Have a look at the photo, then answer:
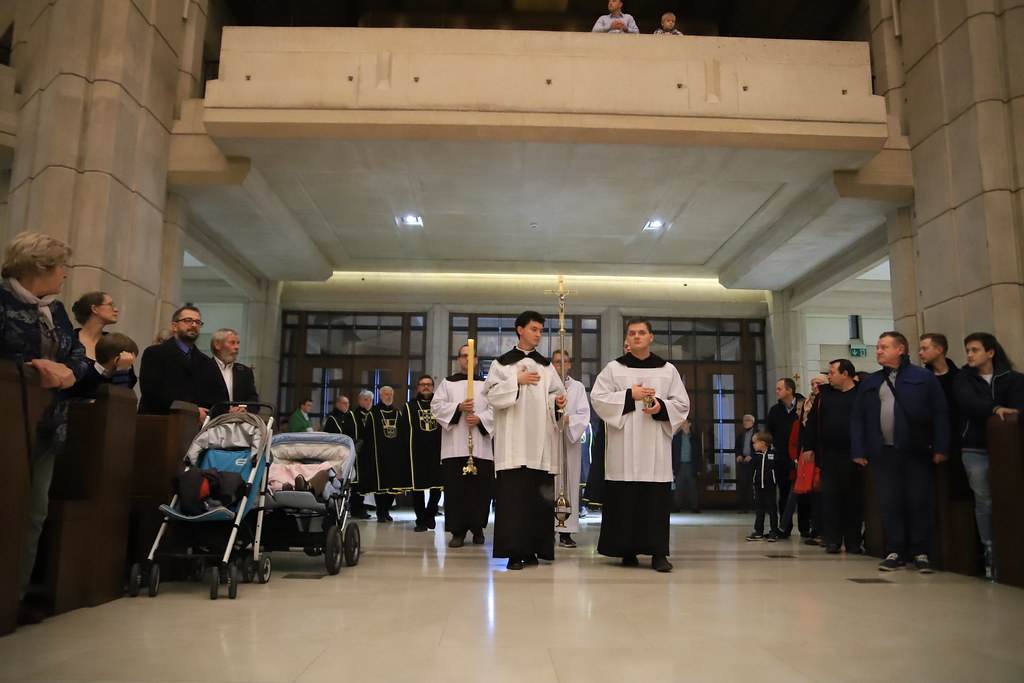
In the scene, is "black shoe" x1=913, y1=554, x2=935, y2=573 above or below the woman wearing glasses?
below

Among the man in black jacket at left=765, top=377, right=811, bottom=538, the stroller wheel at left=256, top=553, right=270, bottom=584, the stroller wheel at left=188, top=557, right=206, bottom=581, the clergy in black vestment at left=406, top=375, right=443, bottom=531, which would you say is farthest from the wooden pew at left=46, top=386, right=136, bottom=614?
the man in black jacket at left=765, top=377, right=811, bottom=538

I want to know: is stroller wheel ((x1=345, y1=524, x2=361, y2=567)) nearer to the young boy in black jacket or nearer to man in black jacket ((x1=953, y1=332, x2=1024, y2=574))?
man in black jacket ((x1=953, y1=332, x2=1024, y2=574))

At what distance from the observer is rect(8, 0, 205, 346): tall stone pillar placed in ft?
25.2

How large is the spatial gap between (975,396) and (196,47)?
30.3ft

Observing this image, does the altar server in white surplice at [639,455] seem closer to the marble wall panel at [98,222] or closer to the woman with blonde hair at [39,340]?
the woman with blonde hair at [39,340]

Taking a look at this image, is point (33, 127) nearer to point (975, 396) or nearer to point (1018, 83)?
point (975, 396)

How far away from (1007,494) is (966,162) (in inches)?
165

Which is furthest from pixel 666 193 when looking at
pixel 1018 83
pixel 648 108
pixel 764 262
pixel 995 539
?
pixel 995 539

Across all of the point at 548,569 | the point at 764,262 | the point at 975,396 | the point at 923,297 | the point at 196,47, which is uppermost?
the point at 196,47

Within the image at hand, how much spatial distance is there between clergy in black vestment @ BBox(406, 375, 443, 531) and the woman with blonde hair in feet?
20.6

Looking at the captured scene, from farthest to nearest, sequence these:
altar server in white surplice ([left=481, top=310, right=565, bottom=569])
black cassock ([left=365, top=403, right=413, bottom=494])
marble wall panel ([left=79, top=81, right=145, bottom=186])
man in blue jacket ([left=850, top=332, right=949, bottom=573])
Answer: black cassock ([left=365, top=403, right=413, bottom=494]) < marble wall panel ([left=79, top=81, right=145, bottom=186]) < man in blue jacket ([left=850, top=332, right=949, bottom=573]) < altar server in white surplice ([left=481, top=310, right=565, bottom=569])

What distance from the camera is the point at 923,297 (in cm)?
884

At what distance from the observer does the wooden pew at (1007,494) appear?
5219mm

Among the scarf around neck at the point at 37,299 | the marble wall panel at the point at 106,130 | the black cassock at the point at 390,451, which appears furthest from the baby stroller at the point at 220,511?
the black cassock at the point at 390,451
